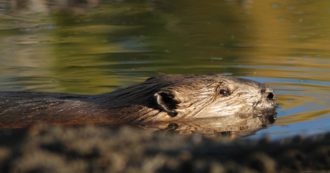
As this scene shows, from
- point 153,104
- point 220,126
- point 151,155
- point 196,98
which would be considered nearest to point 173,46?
point 196,98

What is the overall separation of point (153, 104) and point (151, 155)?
3.55 meters

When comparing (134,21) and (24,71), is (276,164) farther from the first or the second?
(134,21)

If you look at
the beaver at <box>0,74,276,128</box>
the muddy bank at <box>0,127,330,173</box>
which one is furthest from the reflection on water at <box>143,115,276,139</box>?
the muddy bank at <box>0,127,330,173</box>

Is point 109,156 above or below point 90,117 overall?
above

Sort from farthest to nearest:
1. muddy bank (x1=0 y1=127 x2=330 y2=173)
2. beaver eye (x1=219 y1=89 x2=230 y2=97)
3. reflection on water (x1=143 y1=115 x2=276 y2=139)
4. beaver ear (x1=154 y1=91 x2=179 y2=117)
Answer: beaver eye (x1=219 y1=89 x2=230 y2=97) → beaver ear (x1=154 y1=91 x2=179 y2=117) → reflection on water (x1=143 y1=115 x2=276 y2=139) → muddy bank (x1=0 y1=127 x2=330 y2=173)

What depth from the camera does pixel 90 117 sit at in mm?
7566

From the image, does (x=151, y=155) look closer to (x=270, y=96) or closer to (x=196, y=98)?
(x=196, y=98)

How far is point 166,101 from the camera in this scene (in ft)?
25.2

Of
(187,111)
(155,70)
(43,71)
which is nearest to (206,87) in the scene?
(187,111)

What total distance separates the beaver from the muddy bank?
124 inches

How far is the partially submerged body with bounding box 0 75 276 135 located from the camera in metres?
7.50

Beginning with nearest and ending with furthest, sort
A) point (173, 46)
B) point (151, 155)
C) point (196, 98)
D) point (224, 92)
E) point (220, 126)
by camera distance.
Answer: point (151, 155)
point (220, 126)
point (196, 98)
point (224, 92)
point (173, 46)

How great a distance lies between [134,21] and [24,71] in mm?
3772

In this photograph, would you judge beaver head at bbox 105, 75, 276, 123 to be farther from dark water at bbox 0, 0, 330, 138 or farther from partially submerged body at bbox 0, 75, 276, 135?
dark water at bbox 0, 0, 330, 138
